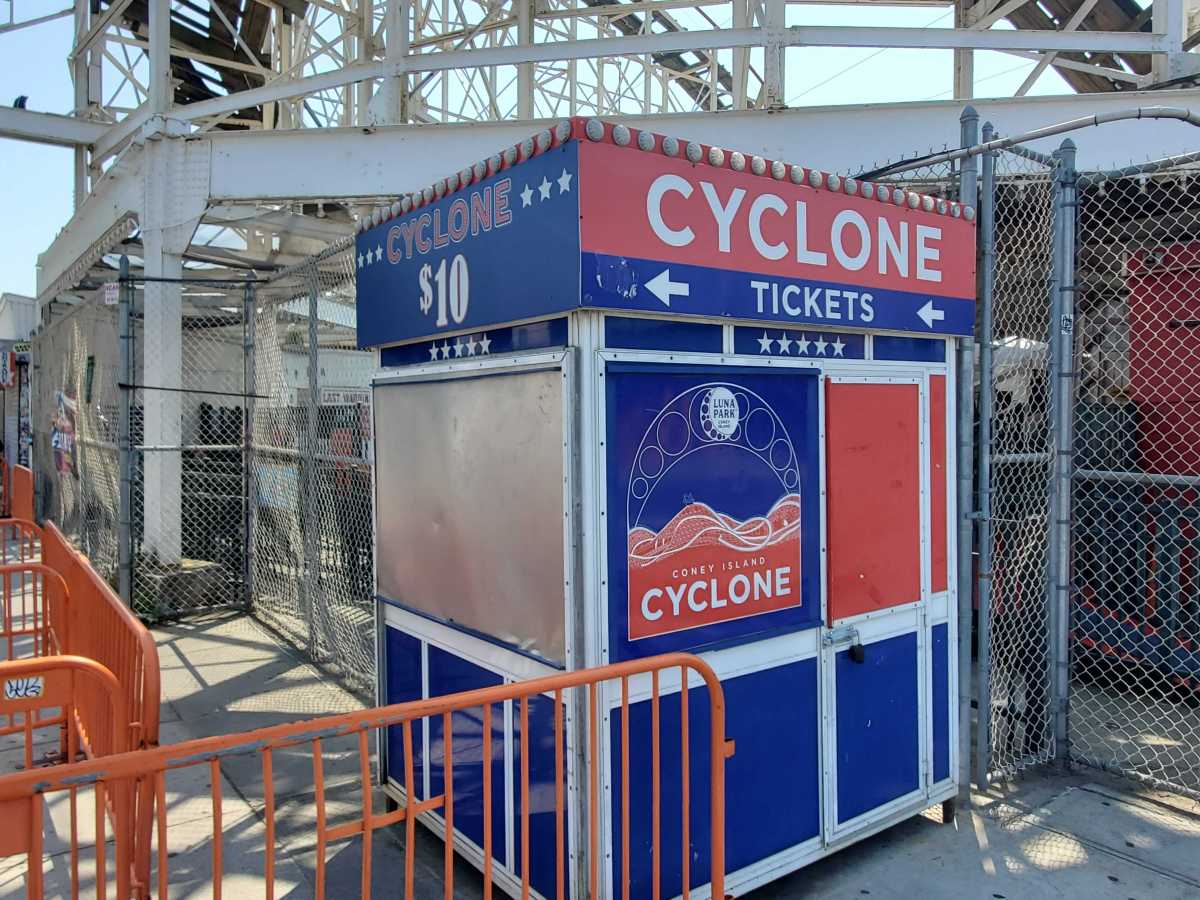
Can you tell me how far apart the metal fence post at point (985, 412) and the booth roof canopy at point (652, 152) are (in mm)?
252

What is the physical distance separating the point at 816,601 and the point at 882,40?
5256mm

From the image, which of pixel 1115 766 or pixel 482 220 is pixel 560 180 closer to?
pixel 482 220

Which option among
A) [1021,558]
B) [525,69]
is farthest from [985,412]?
[525,69]

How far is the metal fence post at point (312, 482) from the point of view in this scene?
636 centimetres

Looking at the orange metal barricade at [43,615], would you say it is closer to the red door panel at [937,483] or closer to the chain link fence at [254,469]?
the chain link fence at [254,469]

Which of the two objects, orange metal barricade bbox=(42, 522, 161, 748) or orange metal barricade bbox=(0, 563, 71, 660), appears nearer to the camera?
orange metal barricade bbox=(42, 522, 161, 748)

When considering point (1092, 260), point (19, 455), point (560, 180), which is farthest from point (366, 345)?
point (19, 455)

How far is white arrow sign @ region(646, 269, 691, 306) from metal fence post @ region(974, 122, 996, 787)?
2048mm

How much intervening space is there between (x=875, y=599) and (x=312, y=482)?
4.35 metres

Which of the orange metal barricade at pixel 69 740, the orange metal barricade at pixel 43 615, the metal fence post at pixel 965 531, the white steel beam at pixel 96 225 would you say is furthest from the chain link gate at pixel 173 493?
the metal fence post at pixel 965 531

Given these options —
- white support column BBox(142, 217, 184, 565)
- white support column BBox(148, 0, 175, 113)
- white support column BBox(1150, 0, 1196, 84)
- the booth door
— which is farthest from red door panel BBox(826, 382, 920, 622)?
white support column BBox(148, 0, 175, 113)

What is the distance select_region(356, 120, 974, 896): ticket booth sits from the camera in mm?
2998

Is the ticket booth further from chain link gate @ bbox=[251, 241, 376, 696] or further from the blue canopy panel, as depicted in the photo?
chain link gate @ bbox=[251, 241, 376, 696]

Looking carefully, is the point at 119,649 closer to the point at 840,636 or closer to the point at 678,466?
the point at 678,466
